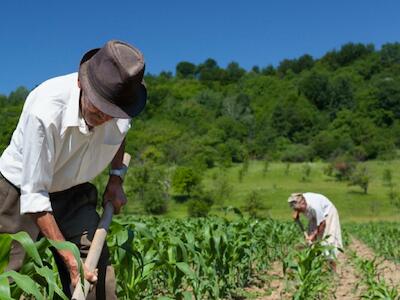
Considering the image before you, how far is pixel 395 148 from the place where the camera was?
76000 millimetres

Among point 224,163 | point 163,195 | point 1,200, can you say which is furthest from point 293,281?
point 224,163

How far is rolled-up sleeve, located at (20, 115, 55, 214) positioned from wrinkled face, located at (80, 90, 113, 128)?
0.65 feet

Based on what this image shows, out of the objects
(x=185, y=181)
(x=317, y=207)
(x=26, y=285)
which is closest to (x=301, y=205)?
(x=317, y=207)

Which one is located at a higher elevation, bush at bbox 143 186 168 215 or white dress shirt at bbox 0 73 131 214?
white dress shirt at bbox 0 73 131 214

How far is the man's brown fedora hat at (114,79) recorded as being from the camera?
2.60 meters

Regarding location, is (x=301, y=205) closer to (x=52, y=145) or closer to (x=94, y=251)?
(x=94, y=251)

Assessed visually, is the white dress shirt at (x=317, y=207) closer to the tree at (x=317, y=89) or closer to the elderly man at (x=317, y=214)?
the elderly man at (x=317, y=214)

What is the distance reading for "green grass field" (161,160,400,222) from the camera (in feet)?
136

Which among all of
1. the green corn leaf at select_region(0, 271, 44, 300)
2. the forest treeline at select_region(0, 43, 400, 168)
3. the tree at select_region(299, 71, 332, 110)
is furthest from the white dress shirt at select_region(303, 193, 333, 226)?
the tree at select_region(299, 71, 332, 110)

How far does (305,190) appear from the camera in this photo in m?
47.3

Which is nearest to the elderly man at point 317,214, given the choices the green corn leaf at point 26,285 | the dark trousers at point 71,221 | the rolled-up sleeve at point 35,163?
the dark trousers at point 71,221

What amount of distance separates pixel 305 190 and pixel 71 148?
4572 centimetres

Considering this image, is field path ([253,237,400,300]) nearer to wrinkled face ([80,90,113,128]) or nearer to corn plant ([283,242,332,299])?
corn plant ([283,242,332,299])

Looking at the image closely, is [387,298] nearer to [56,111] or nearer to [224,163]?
[56,111]
